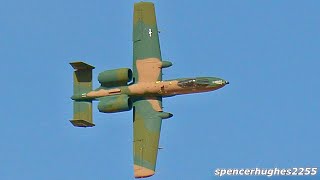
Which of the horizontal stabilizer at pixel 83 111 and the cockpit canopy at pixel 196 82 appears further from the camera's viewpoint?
the horizontal stabilizer at pixel 83 111

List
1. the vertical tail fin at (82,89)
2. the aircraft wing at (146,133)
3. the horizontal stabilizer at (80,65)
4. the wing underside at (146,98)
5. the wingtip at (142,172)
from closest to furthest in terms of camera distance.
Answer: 1. the wingtip at (142,172)
2. the aircraft wing at (146,133)
3. the wing underside at (146,98)
4. the vertical tail fin at (82,89)
5. the horizontal stabilizer at (80,65)

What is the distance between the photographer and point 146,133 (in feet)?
213

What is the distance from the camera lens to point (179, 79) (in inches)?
2574

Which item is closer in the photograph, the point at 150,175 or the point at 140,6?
the point at 150,175

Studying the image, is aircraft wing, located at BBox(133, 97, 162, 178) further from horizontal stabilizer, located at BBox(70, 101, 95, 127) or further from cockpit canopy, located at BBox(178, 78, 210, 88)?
horizontal stabilizer, located at BBox(70, 101, 95, 127)

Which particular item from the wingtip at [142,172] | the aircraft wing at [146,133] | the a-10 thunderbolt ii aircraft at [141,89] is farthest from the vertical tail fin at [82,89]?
the wingtip at [142,172]

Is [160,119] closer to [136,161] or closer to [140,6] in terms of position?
[136,161]

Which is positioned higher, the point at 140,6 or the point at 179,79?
the point at 140,6

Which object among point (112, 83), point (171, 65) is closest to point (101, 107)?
point (112, 83)

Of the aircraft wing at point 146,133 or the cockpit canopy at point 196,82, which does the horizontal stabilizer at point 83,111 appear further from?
the cockpit canopy at point 196,82

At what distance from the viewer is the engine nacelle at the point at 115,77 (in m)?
65.7

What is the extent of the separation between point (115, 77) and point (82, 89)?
3.24m

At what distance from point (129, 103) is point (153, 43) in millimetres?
5197

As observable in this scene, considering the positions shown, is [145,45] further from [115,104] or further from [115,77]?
[115,104]
